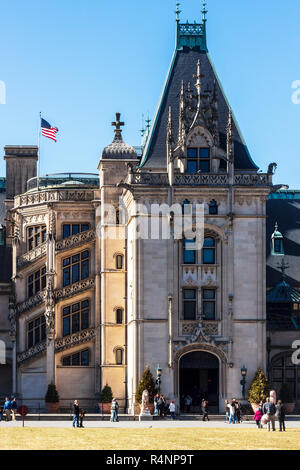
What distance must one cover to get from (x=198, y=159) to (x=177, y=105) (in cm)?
485

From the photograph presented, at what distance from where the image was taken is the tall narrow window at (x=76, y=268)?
89875 millimetres

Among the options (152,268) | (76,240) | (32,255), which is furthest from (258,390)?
(32,255)

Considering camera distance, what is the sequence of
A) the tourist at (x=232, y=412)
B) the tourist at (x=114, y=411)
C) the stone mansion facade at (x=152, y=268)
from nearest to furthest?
1. the tourist at (x=232, y=412)
2. the tourist at (x=114, y=411)
3. the stone mansion facade at (x=152, y=268)

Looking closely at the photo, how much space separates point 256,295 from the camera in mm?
82062

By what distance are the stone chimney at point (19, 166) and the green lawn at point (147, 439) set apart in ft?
122

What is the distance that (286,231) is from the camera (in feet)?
310

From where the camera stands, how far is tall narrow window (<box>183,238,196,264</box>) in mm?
82000

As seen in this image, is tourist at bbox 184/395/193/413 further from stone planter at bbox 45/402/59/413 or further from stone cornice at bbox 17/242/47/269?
stone cornice at bbox 17/242/47/269

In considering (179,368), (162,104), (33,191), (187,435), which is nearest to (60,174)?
(33,191)

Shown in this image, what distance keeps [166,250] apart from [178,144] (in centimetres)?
665

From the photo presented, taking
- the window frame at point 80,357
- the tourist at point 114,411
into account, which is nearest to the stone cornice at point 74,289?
the window frame at point 80,357

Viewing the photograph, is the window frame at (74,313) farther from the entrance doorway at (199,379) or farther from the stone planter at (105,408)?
the entrance doorway at (199,379)

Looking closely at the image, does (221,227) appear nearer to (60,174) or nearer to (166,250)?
(166,250)

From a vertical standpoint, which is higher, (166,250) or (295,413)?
(166,250)
